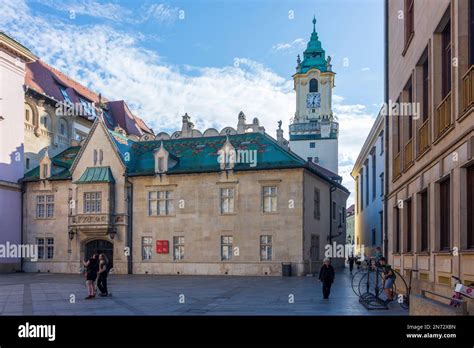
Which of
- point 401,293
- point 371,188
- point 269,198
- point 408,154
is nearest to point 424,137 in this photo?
point 408,154

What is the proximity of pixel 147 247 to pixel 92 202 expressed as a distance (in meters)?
5.56

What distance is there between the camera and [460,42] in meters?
13.8

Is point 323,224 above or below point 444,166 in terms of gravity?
below

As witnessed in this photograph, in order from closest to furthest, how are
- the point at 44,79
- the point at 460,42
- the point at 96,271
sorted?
1. the point at 460,42
2. the point at 96,271
3. the point at 44,79

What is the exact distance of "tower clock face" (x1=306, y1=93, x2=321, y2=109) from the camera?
342 feet

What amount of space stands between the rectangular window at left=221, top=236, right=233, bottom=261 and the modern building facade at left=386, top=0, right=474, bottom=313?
1582 cm

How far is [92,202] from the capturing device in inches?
1674

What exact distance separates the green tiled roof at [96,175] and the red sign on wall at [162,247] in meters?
6.11

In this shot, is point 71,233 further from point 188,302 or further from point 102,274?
point 188,302

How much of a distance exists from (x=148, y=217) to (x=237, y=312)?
1040 inches

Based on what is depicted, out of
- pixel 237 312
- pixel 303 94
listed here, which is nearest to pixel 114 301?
pixel 237 312
